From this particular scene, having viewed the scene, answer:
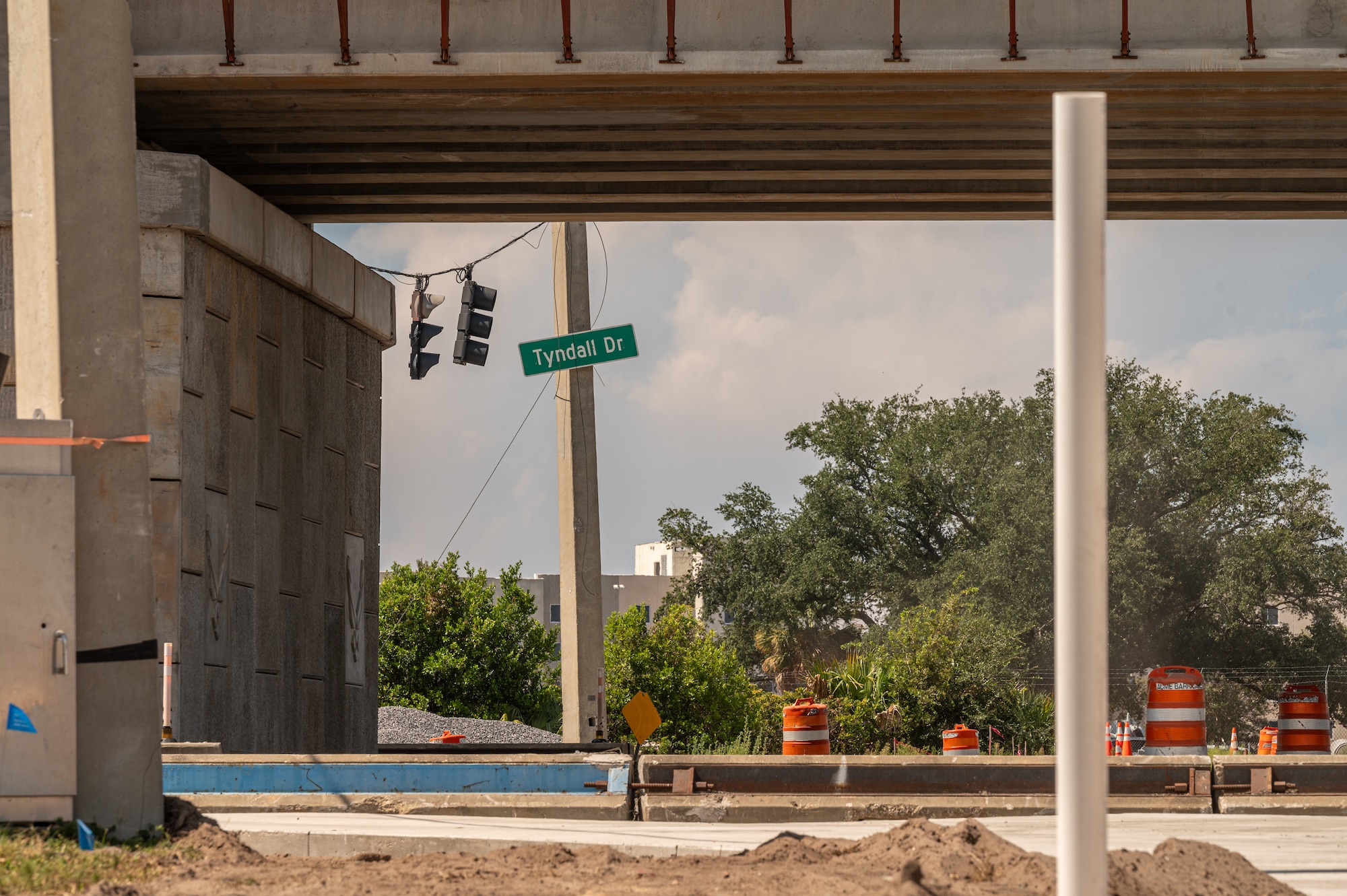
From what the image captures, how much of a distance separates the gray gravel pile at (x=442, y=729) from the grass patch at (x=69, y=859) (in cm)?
2631

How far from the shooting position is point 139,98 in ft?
47.5

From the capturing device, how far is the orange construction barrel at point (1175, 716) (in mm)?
12633

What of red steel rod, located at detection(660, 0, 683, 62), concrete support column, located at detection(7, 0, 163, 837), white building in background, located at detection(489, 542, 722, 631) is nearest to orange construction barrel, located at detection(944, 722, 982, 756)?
red steel rod, located at detection(660, 0, 683, 62)

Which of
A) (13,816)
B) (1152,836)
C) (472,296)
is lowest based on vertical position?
(1152,836)

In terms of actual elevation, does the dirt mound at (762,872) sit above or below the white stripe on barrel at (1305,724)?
above

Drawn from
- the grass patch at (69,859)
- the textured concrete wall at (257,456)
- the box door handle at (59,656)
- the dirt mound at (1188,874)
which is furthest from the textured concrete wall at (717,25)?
the dirt mound at (1188,874)

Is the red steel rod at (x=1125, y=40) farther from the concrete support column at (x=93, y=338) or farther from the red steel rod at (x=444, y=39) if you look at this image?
the concrete support column at (x=93, y=338)

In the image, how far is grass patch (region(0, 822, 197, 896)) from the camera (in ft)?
18.2

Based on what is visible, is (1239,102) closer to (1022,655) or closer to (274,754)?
(274,754)

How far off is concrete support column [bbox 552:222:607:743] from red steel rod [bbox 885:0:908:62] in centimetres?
580

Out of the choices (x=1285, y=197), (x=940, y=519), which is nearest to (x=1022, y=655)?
(x=940, y=519)

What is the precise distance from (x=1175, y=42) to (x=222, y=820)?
36.6 ft

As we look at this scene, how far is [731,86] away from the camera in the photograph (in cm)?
1409

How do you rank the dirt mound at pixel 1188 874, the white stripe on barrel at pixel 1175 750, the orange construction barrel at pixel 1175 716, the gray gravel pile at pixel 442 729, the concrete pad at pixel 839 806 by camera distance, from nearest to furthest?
the dirt mound at pixel 1188 874 → the concrete pad at pixel 839 806 → the orange construction barrel at pixel 1175 716 → the white stripe on barrel at pixel 1175 750 → the gray gravel pile at pixel 442 729
